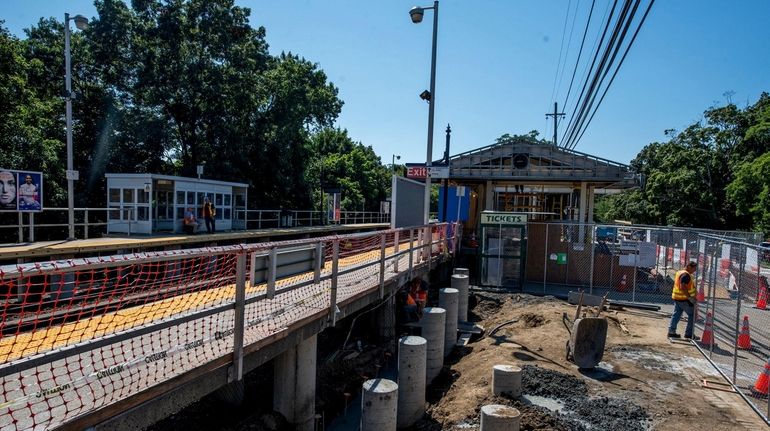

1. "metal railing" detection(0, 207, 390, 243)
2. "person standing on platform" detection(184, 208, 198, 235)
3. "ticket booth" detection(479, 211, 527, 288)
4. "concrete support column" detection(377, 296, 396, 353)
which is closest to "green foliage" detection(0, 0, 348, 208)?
"metal railing" detection(0, 207, 390, 243)

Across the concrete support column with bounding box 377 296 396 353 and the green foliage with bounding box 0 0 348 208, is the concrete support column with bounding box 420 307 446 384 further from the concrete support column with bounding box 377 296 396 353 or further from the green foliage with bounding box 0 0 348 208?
the green foliage with bounding box 0 0 348 208

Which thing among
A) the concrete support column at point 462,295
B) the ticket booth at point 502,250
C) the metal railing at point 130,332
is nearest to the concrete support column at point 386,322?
the concrete support column at point 462,295

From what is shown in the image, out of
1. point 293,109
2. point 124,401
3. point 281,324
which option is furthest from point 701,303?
point 293,109

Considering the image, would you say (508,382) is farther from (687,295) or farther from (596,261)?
(596,261)

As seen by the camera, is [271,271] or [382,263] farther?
[382,263]

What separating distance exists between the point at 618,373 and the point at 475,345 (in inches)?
137

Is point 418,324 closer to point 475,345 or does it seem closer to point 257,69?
point 475,345

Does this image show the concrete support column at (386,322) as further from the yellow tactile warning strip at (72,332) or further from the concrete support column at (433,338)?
the yellow tactile warning strip at (72,332)

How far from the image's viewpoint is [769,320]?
10898mm

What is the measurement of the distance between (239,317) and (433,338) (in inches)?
223

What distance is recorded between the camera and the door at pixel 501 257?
50.5ft

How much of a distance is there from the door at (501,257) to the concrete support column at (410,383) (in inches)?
320

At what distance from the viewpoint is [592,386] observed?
24.6 feet

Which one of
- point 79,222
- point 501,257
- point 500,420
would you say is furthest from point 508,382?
point 79,222
